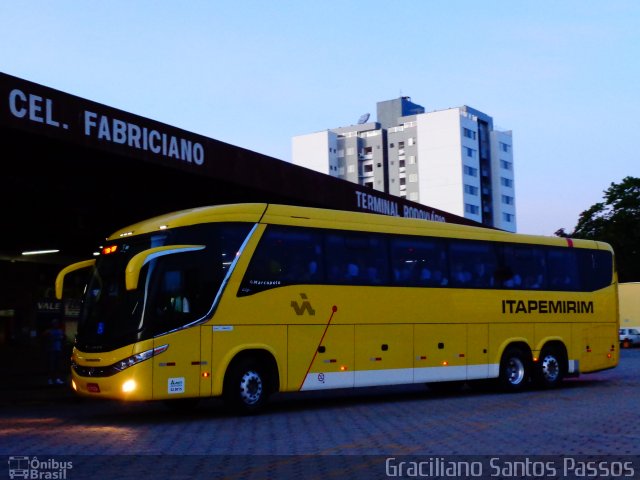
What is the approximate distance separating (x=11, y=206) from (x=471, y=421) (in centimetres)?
1458

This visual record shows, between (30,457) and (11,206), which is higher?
(11,206)

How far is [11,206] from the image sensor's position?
2333 centimetres

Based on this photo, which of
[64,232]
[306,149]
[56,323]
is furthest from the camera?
[306,149]

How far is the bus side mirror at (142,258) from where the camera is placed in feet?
43.6

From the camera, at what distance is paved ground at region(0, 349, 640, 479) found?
31.4 feet

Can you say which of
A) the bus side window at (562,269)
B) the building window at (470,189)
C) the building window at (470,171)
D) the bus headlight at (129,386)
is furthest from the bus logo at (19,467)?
the building window at (470,171)

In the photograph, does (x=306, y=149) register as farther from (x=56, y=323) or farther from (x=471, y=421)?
(x=471, y=421)

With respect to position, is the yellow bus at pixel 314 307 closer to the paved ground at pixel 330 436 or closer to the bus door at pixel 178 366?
the bus door at pixel 178 366

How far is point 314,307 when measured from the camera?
1675 centimetres

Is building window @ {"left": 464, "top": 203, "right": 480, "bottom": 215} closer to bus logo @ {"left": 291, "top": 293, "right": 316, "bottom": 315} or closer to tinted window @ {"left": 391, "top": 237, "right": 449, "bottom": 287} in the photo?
tinted window @ {"left": 391, "top": 237, "right": 449, "bottom": 287}

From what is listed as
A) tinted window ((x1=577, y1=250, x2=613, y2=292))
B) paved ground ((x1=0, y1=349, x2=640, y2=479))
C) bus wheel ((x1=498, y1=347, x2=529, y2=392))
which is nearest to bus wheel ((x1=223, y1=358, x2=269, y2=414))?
paved ground ((x1=0, y1=349, x2=640, y2=479))

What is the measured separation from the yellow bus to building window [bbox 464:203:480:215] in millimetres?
96787

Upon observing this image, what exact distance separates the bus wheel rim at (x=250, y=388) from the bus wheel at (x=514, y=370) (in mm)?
7423

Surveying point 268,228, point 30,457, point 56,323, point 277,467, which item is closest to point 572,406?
point 268,228
